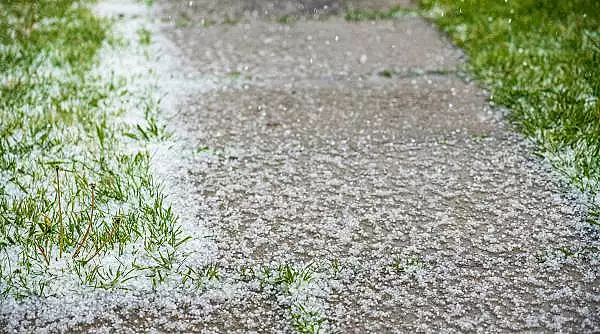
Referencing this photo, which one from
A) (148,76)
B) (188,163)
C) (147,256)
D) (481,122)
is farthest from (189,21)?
(147,256)

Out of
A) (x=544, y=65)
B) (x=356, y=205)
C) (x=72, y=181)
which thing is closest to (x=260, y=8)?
(x=544, y=65)

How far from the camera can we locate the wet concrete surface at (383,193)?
1.79 meters

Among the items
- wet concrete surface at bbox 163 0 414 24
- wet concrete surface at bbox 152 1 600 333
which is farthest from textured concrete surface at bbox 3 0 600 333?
wet concrete surface at bbox 163 0 414 24

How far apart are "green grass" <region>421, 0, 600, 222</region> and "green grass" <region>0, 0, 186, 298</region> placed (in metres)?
1.61

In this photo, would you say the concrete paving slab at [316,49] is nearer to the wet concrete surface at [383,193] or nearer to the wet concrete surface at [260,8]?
the wet concrete surface at [383,193]

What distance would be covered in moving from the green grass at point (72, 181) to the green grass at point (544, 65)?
161cm

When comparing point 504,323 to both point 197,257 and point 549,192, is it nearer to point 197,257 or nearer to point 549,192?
point 549,192

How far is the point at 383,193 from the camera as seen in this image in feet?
7.61

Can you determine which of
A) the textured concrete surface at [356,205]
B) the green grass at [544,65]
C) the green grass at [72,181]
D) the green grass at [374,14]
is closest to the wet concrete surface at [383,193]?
the textured concrete surface at [356,205]

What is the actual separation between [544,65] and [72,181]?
2426 mm

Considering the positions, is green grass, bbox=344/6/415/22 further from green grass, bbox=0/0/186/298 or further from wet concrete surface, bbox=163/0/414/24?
green grass, bbox=0/0/186/298

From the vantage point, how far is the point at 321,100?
3080 millimetres

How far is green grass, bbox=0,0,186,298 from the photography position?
1958mm

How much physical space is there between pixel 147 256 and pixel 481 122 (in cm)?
164
